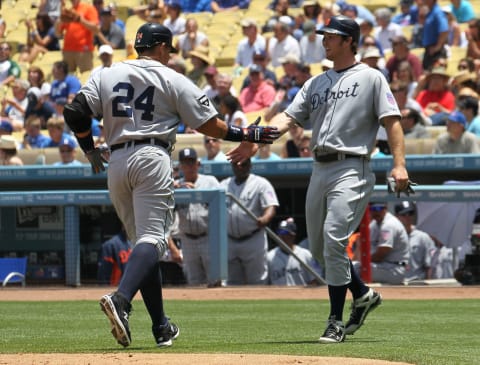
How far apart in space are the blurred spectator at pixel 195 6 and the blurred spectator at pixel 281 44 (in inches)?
152

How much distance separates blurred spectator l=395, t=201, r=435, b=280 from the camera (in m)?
12.0

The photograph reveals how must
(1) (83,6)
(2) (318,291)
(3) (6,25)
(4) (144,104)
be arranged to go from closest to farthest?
(4) (144,104), (2) (318,291), (1) (83,6), (3) (6,25)

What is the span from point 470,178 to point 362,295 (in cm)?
614

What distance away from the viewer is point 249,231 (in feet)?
40.5

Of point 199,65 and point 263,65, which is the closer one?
point 263,65

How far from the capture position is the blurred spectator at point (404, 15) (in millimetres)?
17688

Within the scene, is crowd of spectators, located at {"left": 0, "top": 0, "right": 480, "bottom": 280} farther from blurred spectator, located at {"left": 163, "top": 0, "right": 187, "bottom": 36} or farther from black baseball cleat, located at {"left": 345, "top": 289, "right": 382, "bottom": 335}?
black baseball cleat, located at {"left": 345, "top": 289, "right": 382, "bottom": 335}

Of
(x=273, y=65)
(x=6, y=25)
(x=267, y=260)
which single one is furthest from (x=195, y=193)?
(x=6, y=25)

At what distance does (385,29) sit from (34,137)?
212 inches

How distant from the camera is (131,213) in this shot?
6211mm

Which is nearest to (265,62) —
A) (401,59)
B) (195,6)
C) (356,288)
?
(401,59)

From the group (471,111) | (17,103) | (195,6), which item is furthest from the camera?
(195,6)

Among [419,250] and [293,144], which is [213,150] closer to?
[293,144]

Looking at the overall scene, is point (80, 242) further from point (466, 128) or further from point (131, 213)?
point (131, 213)
